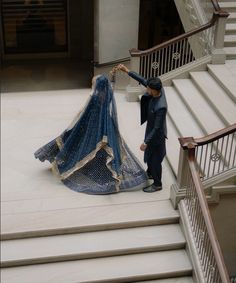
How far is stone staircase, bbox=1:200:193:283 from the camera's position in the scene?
604cm

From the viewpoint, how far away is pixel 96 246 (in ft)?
20.5

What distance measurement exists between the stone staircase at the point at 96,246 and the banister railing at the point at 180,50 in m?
3.61

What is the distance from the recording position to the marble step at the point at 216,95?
793 centimetres

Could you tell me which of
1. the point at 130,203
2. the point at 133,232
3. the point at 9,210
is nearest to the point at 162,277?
the point at 133,232

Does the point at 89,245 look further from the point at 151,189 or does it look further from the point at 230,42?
the point at 230,42

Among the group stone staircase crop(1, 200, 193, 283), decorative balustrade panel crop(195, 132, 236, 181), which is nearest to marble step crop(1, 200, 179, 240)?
stone staircase crop(1, 200, 193, 283)

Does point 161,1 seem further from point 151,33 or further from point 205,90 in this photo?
point 205,90

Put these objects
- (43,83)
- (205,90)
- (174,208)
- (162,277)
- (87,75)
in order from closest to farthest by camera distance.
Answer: (162,277) → (174,208) → (205,90) → (43,83) → (87,75)

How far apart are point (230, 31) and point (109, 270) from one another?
19.6 ft

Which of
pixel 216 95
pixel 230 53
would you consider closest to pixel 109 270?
pixel 216 95

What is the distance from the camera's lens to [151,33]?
1384cm

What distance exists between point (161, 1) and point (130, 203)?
8.17 meters

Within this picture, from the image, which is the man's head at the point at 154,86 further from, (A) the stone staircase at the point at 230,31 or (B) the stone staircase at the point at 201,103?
(A) the stone staircase at the point at 230,31

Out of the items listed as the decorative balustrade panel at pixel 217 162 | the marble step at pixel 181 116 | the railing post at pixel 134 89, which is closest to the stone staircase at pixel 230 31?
the marble step at pixel 181 116
